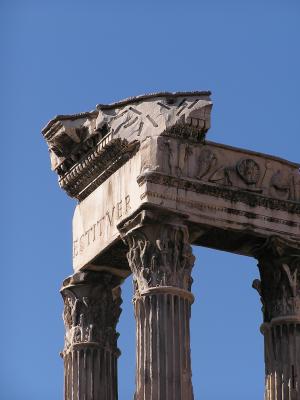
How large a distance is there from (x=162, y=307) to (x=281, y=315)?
3.35m

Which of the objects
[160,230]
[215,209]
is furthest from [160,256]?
[215,209]

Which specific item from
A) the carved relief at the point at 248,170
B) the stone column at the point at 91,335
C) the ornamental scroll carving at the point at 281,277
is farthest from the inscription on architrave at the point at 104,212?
the ornamental scroll carving at the point at 281,277

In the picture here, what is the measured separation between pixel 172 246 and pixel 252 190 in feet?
8.43

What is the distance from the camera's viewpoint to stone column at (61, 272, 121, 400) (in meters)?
48.2

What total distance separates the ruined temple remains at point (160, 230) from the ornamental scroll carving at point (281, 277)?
0.9 inches

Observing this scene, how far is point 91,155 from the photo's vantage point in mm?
48219

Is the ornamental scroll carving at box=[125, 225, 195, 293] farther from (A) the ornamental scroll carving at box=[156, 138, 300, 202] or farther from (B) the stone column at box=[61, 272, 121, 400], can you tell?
(B) the stone column at box=[61, 272, 121, 400]

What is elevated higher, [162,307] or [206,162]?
[206,162]

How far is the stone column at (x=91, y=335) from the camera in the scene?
4825 centimetres

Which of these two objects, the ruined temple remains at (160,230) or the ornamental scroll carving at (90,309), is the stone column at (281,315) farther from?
the ornamental scroll carving at (90,309)

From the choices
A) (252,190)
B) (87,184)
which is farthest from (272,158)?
(87,184)

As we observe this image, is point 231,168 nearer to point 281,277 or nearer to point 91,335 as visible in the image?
point 281,277

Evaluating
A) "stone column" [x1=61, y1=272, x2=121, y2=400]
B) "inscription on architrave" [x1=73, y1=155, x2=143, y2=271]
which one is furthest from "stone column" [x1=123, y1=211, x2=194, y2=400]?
"stone column" [x1=61, y1=272, x2=121, y2=400]

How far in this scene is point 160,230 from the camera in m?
46.3
